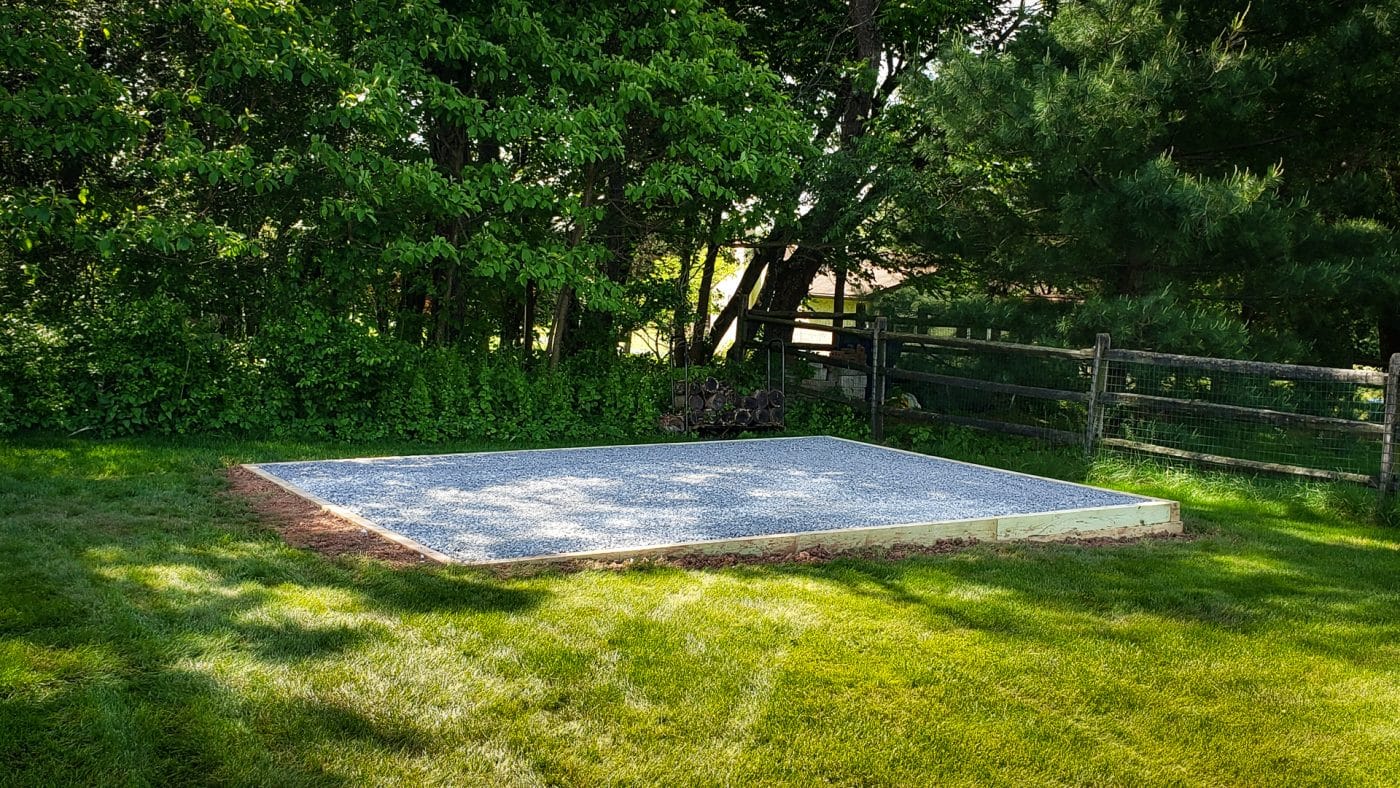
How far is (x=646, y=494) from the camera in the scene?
6.70 m

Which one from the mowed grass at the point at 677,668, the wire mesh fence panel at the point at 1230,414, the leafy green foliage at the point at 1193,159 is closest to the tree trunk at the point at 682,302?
the leafy green foliage at the point at 1193,159

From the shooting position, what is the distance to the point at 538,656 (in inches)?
141

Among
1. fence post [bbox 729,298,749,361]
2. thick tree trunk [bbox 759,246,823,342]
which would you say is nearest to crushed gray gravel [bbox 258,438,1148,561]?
fence post [bbox 729,298,749,361]

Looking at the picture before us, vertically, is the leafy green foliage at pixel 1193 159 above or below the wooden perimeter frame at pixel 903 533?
above

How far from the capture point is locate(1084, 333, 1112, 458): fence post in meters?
8.09

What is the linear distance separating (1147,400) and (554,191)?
18.2 ft

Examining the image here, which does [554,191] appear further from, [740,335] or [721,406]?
[740,335]

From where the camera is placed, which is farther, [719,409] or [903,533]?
[719,409]

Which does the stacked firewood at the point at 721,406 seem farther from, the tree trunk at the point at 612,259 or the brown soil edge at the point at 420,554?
the brown soil edge at the point at 420,554

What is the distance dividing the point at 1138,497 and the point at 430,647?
4820 mm

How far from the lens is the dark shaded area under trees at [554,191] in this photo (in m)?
7.91

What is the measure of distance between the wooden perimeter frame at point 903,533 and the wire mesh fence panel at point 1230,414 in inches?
60.4

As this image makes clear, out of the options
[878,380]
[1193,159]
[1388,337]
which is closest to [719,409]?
[878,380]

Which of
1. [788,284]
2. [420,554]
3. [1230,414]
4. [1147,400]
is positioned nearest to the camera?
[420,554]
